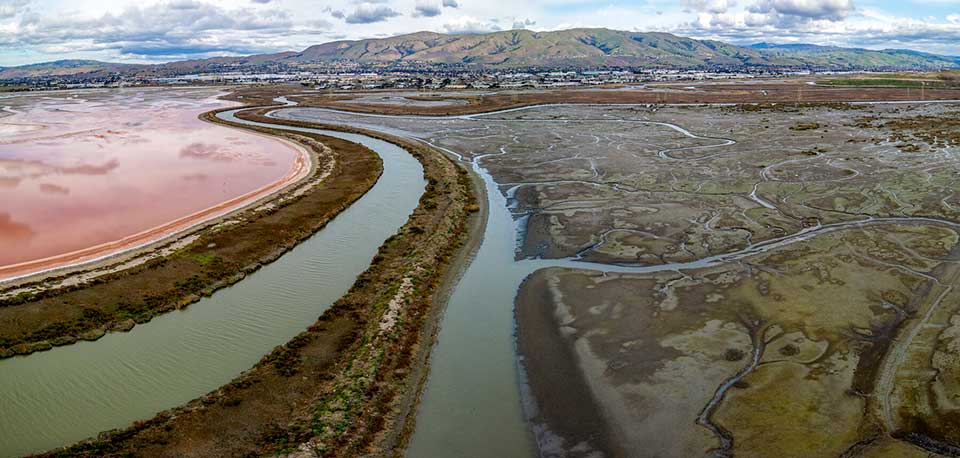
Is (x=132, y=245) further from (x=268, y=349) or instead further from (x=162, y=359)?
(x=268, y=349)

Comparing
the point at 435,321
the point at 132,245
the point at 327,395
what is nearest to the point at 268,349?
the point at 327,395

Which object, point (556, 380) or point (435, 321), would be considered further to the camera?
point (435, 321)

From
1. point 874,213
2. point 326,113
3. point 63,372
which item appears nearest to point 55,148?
point 326,113

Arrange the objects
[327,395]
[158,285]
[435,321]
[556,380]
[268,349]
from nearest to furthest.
Result: [327,395], [556,380], [268,349], [435,321], [158,285]

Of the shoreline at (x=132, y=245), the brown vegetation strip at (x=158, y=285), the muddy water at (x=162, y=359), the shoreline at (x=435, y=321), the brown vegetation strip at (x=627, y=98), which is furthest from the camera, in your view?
the brown vegetation strip at (x=627, y=98)

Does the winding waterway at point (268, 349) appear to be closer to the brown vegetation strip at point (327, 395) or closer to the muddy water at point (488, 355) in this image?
the muddy water at point (488, 355)

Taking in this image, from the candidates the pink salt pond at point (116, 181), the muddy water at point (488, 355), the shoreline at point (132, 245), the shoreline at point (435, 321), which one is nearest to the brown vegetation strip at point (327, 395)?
the shoreline at point (435, 321)

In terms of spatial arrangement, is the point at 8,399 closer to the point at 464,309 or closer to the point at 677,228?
the point at 464,309

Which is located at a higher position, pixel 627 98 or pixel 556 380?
pixel 627 98
